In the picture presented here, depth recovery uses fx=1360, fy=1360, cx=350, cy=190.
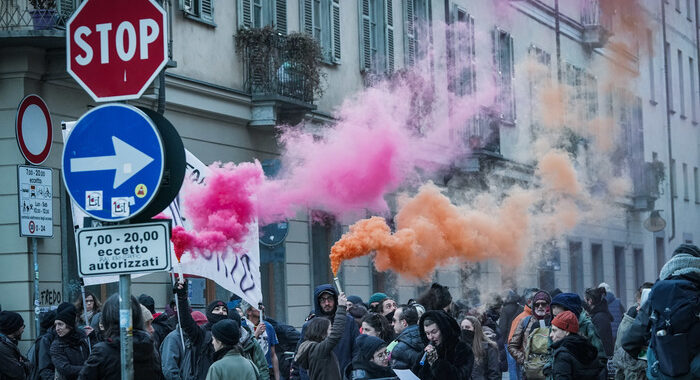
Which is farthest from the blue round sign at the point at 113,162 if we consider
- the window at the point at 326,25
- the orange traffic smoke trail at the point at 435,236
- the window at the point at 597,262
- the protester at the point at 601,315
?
the window at the point at 597,262

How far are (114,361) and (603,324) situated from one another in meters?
11.7

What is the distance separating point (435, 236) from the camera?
20797 mm

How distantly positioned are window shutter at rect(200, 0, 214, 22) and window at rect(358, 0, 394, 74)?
5.12 m

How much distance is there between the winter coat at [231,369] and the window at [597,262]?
31.5 m

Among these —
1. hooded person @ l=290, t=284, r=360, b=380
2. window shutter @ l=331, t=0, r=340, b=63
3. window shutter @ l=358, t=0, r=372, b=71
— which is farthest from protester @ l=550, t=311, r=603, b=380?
window shutter @ l=358, t=0, r=372, b=71

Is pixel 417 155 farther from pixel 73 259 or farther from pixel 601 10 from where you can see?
pixel 601 10

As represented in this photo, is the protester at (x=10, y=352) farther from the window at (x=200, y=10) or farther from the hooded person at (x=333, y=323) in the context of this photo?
the window at (x=200, y=10)

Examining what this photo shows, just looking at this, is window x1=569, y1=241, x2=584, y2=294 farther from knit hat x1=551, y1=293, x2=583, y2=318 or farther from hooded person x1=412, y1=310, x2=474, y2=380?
hooded person x1=412, y1=310, x2=474, y2=380

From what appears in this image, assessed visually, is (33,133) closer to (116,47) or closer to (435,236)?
(116,47)

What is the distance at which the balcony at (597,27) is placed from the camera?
33781 millimetres

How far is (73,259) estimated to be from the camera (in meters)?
17.6

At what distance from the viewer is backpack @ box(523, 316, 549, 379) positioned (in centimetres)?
1444

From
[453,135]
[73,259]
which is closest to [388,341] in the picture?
[73,259]

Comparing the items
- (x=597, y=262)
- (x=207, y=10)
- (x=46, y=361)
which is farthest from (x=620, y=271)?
(x=46, y=361)
